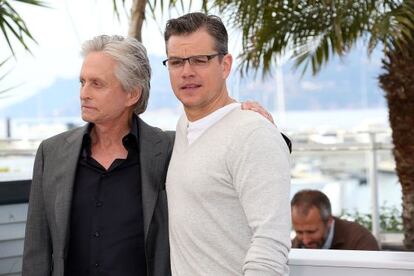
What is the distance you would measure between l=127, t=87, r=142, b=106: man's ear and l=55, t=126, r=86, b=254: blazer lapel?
193mm

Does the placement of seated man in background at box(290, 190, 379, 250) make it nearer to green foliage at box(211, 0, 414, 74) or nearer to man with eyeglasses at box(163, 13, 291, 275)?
green foliage at box(211, 0, 414, 74)

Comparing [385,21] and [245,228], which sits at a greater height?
[385,21]

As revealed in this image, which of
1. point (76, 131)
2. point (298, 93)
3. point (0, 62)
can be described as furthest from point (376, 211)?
point (298, 93)

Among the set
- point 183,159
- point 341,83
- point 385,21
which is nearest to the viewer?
point 183,159

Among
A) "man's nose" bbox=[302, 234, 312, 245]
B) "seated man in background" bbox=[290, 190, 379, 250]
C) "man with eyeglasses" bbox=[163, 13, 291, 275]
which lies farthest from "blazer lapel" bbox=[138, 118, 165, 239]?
"man's nose" bbox=[302, 234, 312, 245]

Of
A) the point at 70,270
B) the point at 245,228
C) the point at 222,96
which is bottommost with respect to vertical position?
the point at 70,270

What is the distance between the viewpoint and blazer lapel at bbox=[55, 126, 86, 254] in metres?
2.49

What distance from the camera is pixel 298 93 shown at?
6511 inches

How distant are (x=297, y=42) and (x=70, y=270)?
4142mm

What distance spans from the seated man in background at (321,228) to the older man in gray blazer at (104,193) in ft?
8.08

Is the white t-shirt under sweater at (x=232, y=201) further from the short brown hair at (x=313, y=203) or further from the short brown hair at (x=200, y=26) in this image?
the short brown hair at (x=313, y=203)

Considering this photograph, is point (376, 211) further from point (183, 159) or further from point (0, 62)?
point (183, 159)

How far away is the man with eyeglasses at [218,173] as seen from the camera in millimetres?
2023

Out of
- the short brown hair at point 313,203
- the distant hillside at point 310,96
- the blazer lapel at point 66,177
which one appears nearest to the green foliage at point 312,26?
the short brown hair at point 313,203
